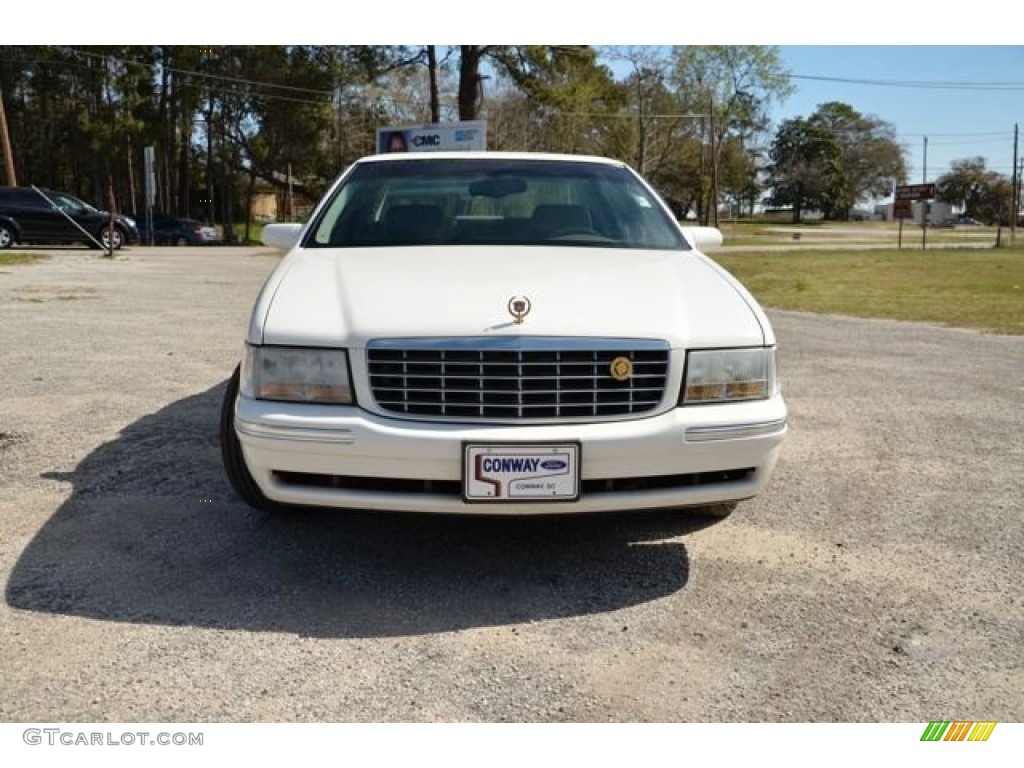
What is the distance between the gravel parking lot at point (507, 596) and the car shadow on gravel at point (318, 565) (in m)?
0.01

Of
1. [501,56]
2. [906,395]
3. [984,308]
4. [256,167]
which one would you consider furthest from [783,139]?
[906,395]

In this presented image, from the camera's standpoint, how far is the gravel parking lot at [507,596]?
245cm

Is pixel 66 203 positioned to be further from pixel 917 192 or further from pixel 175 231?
pixel 917 192

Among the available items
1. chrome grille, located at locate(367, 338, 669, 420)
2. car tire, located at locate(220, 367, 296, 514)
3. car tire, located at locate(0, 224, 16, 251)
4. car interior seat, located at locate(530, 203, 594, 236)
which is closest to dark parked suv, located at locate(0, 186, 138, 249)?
car tire, located at locate(0, 224, 16, 251)

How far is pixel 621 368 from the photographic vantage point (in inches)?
117

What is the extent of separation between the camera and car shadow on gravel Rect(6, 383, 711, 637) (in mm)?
2922

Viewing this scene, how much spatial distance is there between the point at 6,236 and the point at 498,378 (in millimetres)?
23359

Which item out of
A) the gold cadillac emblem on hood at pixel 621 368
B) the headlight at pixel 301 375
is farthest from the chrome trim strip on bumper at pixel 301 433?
the gold cadillac emblem on hood at pixel 621 368

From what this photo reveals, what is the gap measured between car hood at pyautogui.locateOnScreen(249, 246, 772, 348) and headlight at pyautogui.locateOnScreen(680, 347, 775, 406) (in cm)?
4

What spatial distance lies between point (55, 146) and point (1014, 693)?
4716 centimetres

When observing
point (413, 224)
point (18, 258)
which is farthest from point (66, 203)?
point (413, 224)

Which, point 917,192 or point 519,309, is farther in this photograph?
point 917,192

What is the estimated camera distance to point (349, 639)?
9.01 ft

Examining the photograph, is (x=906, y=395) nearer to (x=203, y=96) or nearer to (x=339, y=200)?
(x=339, y=200)
